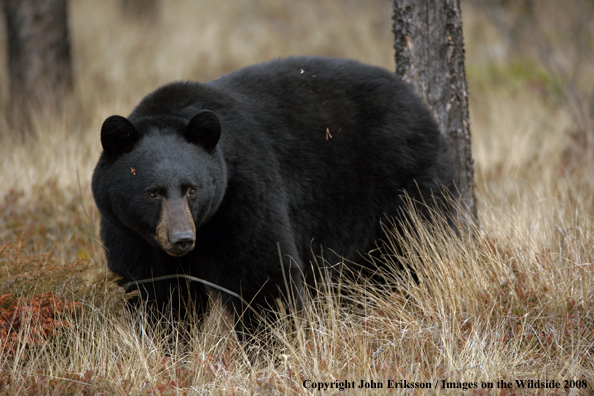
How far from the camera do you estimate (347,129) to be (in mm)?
4492

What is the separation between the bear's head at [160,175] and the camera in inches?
138

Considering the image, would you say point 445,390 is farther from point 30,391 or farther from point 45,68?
point 45,68

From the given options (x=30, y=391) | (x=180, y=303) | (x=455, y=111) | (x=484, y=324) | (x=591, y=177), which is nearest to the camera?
(x=30, y=391)

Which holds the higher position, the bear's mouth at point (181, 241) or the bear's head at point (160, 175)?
the bear's head at point (160, 175)

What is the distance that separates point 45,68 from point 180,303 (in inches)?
231

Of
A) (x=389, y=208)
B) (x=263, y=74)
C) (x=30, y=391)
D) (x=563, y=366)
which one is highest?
(x=263, y=74)

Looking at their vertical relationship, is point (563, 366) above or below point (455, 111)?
below

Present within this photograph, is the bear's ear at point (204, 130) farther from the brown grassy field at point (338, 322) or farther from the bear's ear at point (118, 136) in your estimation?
the brown grassy field at point (338, 322)

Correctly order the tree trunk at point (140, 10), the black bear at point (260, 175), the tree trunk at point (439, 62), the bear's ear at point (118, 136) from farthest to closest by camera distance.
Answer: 1. the tree trunk at point (140, 10)
2. the tree trunk at point (439, 62)
3. the black bear at point (260, 175)
4. the bear's ear at point (118, 136)

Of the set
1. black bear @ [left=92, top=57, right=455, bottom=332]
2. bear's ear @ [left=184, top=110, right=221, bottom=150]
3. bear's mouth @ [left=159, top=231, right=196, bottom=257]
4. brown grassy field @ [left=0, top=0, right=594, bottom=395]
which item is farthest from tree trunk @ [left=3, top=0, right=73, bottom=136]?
bear's mouth @ [left=159, top=231, right=196, bottom=257]

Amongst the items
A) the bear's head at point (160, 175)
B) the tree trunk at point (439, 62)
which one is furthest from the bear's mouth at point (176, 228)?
the tree trunk at point (439, 62)

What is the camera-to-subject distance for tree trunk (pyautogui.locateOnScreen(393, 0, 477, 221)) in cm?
492

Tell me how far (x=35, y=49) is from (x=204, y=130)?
19.8 feet

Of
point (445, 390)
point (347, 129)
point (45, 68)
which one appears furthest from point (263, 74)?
point (45, 68)
